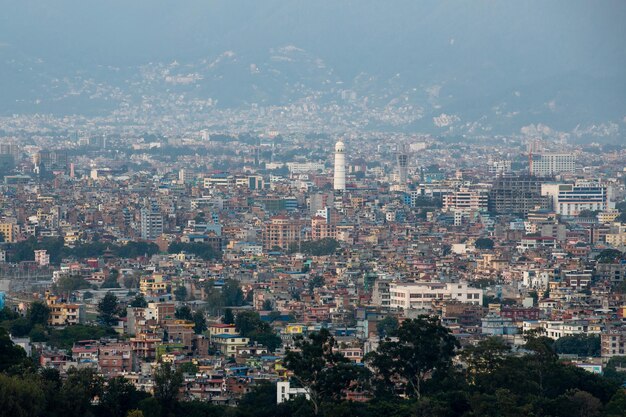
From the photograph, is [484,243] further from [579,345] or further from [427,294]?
[579,345]

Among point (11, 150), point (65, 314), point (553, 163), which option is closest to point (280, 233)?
point (65, 314)

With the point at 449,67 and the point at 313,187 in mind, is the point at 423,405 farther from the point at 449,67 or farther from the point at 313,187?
the point at 449,67

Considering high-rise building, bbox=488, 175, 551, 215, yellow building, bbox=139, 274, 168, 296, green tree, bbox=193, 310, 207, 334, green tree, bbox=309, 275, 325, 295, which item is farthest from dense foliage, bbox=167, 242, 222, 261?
green tree, bbox=193, 310, 207, 334

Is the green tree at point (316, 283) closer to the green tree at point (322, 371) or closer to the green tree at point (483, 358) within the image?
the green tree at point (483, 358)

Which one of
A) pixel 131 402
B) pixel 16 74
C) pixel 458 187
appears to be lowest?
pixel 131 402

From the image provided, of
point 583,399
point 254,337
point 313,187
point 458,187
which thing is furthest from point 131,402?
point 313,187

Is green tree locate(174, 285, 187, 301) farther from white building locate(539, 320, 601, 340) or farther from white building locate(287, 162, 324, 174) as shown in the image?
white building locate(287, 162, 324, 174)
